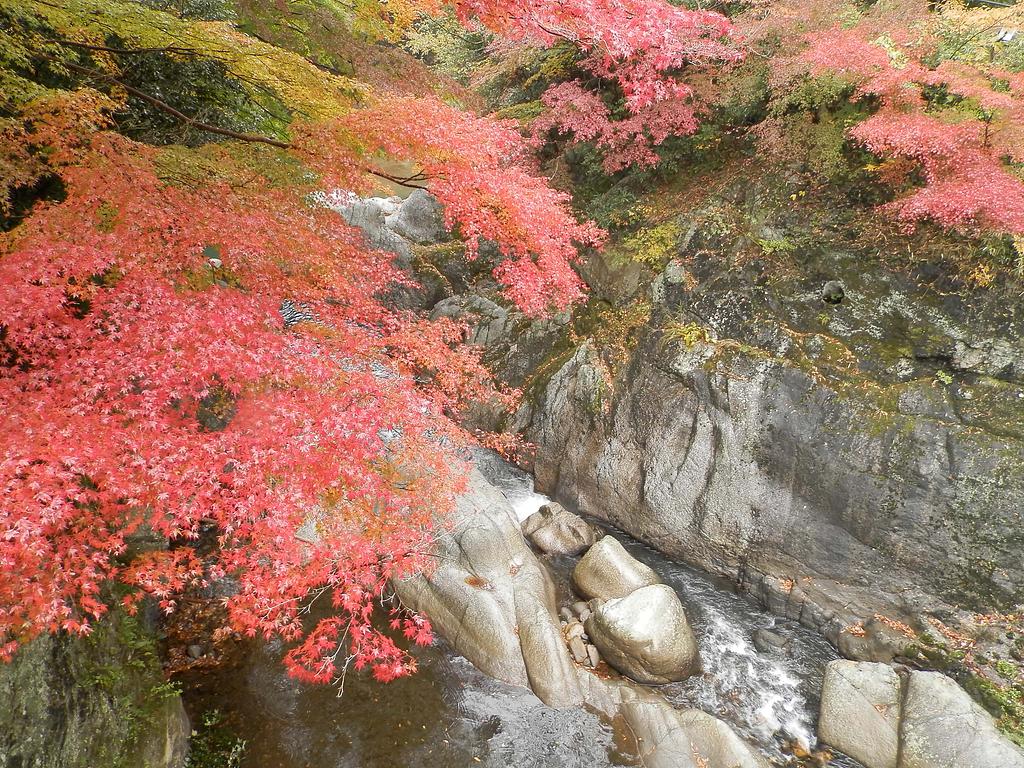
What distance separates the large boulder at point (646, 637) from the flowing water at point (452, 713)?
0.32m

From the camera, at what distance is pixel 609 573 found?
8.08 m

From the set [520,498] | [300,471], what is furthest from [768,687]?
[300,471]

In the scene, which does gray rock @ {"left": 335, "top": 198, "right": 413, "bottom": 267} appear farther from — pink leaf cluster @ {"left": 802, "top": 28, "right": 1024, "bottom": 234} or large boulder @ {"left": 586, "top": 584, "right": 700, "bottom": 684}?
large boulder @ {"left": 586, "top": 584, "right": 700, "bottom": 684}

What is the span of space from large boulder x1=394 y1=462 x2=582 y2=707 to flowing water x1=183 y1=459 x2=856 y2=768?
0.77 ft

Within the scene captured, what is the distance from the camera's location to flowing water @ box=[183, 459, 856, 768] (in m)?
5.79

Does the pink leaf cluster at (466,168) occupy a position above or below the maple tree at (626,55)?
below

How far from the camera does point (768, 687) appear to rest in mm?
7066

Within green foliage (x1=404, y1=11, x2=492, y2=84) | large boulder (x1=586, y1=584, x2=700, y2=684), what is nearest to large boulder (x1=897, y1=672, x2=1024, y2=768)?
large boulder (x1=586, y1=584, x2=700, y2=684)

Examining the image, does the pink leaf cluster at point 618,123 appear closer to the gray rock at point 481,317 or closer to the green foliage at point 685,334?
the green foliage at point 685,334

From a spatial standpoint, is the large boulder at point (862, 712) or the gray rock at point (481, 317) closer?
the large boulder at point (862, 712)

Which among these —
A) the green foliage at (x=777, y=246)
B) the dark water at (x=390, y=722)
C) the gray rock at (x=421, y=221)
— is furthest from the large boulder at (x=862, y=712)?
the gray rock at (x=421, y=221)

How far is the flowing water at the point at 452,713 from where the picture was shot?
228 inches

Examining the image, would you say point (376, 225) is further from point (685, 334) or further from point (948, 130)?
point (948, 130)

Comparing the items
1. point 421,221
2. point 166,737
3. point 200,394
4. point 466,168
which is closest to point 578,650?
point 166,737
